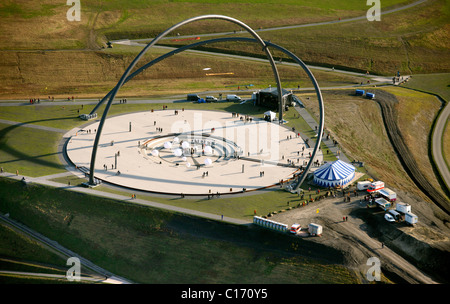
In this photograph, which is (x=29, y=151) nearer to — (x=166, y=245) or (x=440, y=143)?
(x=166, y=245)

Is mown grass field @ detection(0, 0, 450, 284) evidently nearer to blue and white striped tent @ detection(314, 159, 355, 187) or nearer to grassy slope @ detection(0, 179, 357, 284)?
grassy slope @ detection(0, 179, 357, 284)

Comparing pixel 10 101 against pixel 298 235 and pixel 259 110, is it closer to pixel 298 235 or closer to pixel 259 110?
pixel 259 110

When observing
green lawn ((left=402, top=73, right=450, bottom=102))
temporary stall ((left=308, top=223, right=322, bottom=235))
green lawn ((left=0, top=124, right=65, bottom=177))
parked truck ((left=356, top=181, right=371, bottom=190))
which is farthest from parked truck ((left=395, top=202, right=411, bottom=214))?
green lawn ((left=402, top=73, right=450, bottom=102))

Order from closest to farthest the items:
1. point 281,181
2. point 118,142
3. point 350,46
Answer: point 281,181 → point 118,142 → point 350,46

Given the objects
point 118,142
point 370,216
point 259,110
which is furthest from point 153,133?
point 370,216

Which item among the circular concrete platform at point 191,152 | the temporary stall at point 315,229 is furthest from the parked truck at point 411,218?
the circular concrete platform at point 191,152
